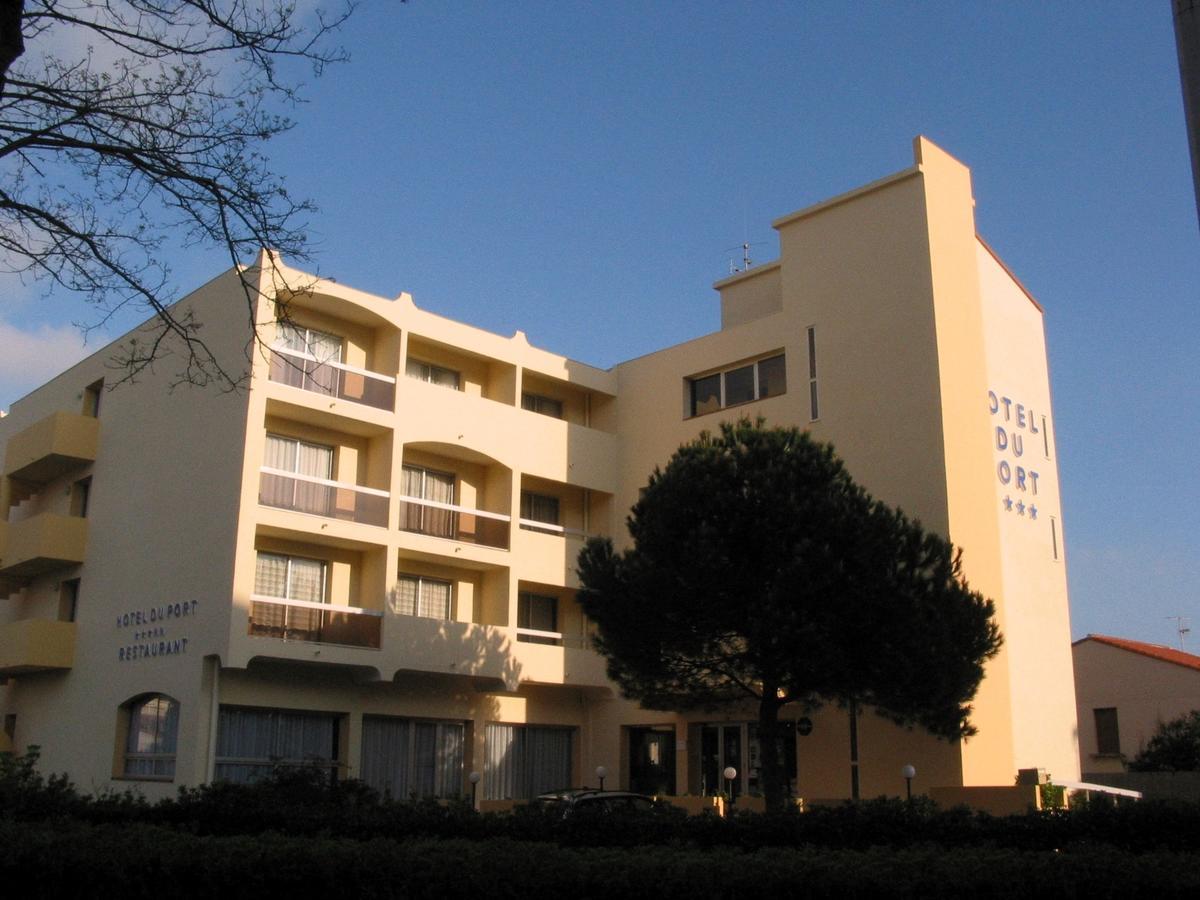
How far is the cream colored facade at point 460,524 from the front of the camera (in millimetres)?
22656

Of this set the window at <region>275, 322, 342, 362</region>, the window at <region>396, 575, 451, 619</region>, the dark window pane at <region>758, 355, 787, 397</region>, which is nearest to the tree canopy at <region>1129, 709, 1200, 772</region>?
the dark window pane at <region>758, 355, 787, 397</region>

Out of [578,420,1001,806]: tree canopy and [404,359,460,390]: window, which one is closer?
[578,420,1001,806]: tree canopy

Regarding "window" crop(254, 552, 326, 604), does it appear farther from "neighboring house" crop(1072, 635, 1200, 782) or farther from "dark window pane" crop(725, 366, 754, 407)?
"neighboring house" crop(1072, 635, 1200, 782)

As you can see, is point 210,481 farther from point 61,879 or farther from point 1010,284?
point 1010,284

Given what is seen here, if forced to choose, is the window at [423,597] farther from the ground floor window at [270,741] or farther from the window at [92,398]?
the window at [92,398]

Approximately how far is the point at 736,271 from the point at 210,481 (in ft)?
46.0

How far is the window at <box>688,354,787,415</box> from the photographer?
26.7m

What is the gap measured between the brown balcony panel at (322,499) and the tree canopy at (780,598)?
479 centimetres

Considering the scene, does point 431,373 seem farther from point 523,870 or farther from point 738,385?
point 523,870

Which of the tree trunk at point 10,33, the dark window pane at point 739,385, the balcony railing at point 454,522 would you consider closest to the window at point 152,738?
the balcony railing at point 454,522

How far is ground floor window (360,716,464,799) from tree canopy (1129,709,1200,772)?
17.8 m

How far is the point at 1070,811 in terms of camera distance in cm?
1312

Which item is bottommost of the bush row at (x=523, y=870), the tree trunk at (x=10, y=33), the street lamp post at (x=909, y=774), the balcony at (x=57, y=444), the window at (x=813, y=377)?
the bush row at (x=523, y=870)

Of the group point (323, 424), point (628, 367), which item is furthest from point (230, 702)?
point (628, 367)
